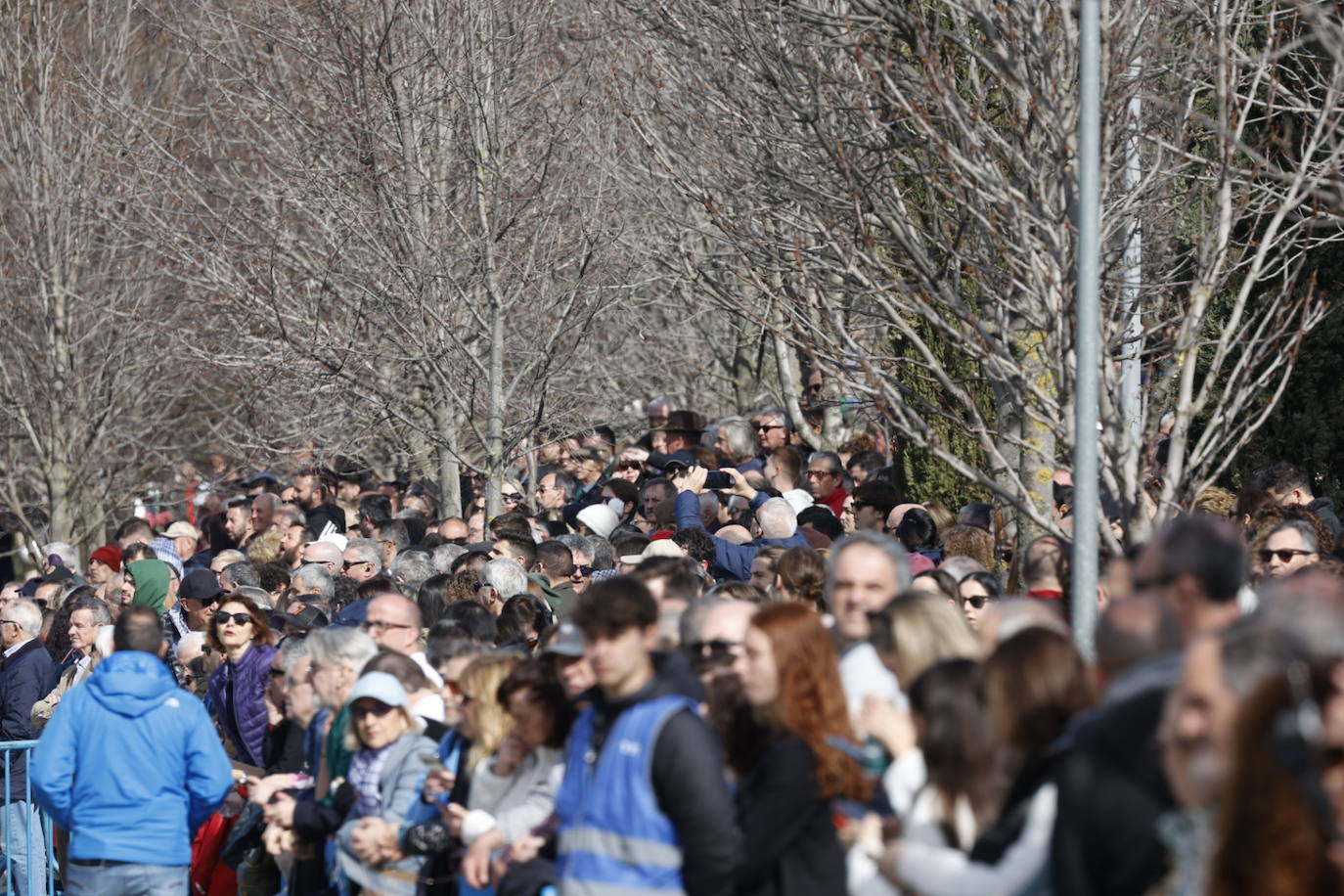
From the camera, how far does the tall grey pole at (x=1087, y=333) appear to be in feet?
20.1

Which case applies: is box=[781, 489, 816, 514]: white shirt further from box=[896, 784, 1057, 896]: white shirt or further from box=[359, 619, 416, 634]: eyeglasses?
box=[896, 784, 1057, 896]: white shirt

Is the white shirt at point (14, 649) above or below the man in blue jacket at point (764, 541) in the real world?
below

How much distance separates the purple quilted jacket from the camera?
8906 mm

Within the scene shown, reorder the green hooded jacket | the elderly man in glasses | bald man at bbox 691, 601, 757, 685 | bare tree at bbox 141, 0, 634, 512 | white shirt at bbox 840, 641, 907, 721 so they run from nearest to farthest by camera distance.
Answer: white shirt at bbox 840, 641, 907, 721 < bald man at bbox 691, 601, 757, 685 < the elderly man in glasses < the green hooded jacket < bare tree at bbox 141, 0, 634, 512

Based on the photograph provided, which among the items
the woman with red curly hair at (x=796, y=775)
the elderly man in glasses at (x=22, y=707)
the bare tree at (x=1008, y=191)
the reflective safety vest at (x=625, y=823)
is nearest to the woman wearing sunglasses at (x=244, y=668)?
the elderly man in glasses at (x=22, y=707)

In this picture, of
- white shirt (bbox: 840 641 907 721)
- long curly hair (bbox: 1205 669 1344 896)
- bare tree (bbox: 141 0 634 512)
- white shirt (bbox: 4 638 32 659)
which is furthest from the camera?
bare tree (bbox: 141 0 634 512)

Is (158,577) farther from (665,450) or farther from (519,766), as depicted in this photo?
(519,766)

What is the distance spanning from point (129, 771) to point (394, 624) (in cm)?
130

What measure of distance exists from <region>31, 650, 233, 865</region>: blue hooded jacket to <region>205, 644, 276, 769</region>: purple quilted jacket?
2.93ft

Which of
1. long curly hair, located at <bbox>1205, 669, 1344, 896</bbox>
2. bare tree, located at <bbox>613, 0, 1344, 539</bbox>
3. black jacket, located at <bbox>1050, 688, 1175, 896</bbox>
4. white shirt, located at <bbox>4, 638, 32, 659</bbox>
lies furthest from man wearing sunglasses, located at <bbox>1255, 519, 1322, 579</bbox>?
white shirt, located at <bbox>4, 638, 32, 659</bbox>

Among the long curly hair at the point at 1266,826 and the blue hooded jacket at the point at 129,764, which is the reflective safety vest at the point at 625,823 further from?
the blue hooded jacket at the point at 129,764

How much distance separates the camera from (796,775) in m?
5.25

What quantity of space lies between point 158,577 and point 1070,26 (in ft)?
A: 23.2

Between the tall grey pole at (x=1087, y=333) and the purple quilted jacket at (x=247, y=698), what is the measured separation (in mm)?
4248
